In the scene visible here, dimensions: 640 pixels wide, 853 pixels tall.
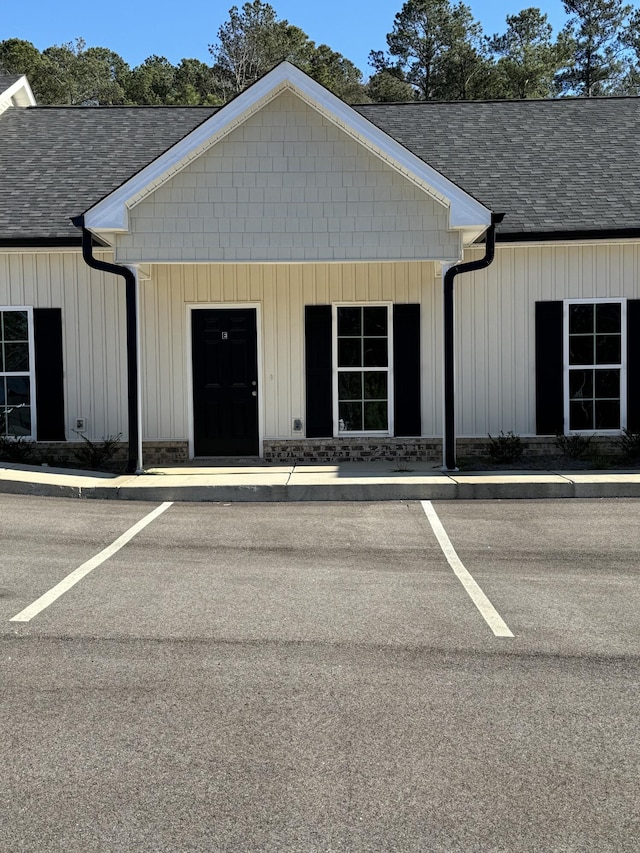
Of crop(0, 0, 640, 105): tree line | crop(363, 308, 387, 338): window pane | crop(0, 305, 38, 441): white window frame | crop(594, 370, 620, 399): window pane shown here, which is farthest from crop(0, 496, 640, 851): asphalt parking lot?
crop(0, 0, 640, 105): tree line

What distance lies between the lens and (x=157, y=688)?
15.6 feet

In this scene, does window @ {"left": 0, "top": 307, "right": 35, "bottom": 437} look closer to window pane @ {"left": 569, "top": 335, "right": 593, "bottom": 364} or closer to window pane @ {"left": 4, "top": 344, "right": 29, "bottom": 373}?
window pane @ {"left": 4, "top": 344, "right": 29, "bottom": 373}

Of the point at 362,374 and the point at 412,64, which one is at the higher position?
the point at 412,64

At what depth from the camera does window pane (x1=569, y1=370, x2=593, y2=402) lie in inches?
514

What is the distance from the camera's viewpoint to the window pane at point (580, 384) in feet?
42.8

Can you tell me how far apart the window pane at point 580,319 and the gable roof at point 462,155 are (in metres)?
1.08

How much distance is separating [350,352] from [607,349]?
11.9 feet

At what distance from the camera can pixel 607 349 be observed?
13.0 m

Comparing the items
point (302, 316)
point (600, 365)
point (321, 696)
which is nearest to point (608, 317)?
point (600, 365)

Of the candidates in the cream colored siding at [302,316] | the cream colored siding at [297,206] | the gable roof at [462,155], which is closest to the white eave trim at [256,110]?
the cream colored siding at [297,206]

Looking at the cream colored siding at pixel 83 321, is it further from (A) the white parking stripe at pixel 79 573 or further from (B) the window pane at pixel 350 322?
(A) the white parking stripe at pixel 79 573

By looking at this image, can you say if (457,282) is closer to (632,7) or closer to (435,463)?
(435,463)

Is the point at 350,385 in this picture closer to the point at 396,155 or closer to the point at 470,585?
the point at 396,155

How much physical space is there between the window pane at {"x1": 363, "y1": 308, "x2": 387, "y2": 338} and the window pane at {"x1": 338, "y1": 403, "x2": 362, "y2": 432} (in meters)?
1.07
